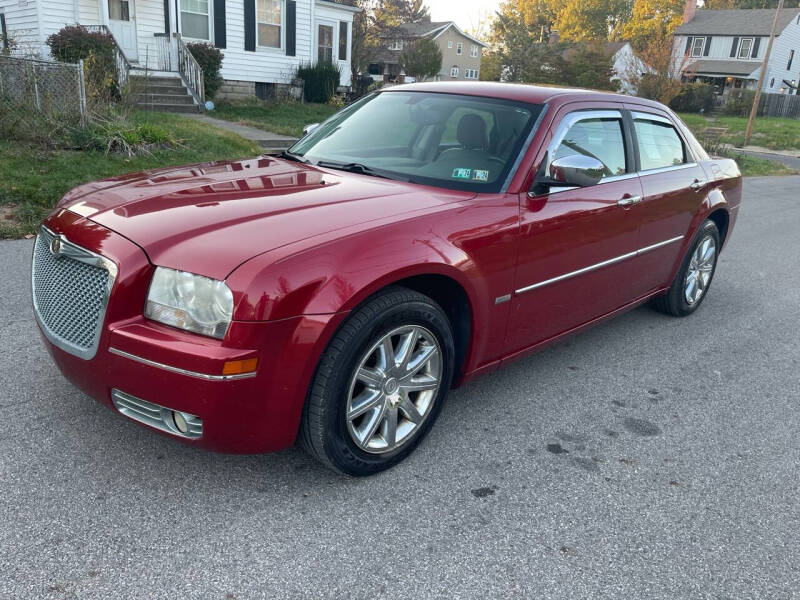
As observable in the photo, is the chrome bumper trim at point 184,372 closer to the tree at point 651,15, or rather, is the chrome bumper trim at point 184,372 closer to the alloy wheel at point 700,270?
the alloy wheel at point 700,270

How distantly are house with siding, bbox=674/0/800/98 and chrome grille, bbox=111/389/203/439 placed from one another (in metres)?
57.0

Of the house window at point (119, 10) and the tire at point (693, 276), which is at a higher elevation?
the house window at point (119, 10)

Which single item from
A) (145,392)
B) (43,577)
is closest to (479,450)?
(145,392)

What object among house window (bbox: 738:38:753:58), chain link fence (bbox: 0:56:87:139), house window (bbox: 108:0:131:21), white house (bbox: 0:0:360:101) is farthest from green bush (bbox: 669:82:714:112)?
chain link fence (bbox: 0:56:87:139)

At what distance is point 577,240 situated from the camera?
370 cm

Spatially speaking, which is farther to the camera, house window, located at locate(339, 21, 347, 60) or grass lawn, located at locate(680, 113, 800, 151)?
grass lawn, located at locate(680, 113, 800, 151)

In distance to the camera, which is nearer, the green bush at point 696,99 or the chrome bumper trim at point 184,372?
the chrome bumper trim at point 184,372

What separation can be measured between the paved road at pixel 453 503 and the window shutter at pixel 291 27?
1884 centimetres

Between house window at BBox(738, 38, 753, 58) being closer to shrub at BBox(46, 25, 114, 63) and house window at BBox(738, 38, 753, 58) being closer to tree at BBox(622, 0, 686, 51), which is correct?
tree at BBox(622, 0, 686, 51)

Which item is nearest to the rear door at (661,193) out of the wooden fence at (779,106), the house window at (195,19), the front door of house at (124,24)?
the front door of house at (124,24)

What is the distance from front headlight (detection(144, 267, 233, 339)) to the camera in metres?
2.42

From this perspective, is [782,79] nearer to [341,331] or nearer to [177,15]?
[177,15]

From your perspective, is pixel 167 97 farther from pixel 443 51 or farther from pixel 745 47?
pixel 745 47

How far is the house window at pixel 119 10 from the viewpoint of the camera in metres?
17.2
